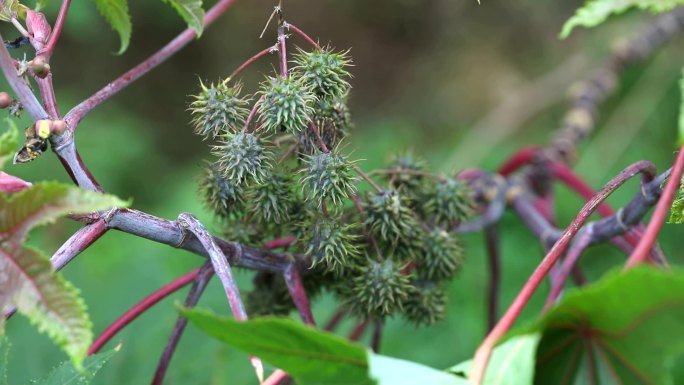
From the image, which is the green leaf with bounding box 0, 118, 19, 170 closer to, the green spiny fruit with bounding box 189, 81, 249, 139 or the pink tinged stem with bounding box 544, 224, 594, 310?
the green spiny fruit with bounding box 189, 81, 249, 139

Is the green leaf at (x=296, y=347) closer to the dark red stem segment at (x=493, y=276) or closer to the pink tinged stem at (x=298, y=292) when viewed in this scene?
the pink tinged stem at (x=298, y=292)

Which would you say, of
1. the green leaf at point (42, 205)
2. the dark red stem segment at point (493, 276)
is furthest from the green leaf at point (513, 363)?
the dark red stem segment at point (493, 276)

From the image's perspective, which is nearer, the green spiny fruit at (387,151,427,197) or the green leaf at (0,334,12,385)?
the green leaf at (0,334,12,385)

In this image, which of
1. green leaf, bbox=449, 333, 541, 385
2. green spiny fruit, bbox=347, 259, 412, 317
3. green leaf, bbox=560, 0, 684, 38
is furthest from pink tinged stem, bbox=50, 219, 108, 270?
green leaf, bbox=560, 0, 684, 38

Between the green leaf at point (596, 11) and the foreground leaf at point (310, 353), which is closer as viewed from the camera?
the foreground leaf at point (310, 353)

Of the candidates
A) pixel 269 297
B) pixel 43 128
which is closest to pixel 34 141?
pixel 43 128
